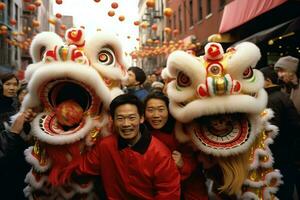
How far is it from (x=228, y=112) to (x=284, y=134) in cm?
171

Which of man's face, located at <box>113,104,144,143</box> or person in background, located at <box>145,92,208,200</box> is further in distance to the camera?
person in background, located at <box>145,92,208,200</box>

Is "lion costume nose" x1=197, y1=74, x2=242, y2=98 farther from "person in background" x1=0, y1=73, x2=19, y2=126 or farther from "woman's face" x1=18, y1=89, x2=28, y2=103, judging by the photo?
"woman's face" x1=18, y1=89, x2=28, y2=103

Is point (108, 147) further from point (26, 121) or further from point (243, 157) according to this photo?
point (243, 157)

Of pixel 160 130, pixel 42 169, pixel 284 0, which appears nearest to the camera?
pixel 42 169

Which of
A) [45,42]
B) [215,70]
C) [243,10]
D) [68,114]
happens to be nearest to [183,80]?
[215,70]

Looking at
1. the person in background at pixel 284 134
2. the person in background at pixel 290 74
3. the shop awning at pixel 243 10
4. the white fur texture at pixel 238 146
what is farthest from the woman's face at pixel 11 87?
the shop awning at pixel 243 10

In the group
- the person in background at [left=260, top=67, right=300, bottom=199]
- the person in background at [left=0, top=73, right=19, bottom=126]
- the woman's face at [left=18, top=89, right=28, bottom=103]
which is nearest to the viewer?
the person in background at [left=0, top=73, right=19, bottom=126]

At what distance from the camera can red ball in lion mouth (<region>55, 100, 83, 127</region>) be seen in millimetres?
3055

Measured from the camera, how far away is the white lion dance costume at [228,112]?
2918 mm

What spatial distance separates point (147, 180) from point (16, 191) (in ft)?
5.18

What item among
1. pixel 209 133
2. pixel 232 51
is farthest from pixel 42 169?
pixel 232 51

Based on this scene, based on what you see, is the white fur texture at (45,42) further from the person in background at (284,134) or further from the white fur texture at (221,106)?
the person in background at (284,134)

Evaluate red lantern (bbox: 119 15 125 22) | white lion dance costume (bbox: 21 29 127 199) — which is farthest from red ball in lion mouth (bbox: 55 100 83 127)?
red lantern (bbox: 119 15 125 22)

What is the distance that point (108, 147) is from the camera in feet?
9.85
